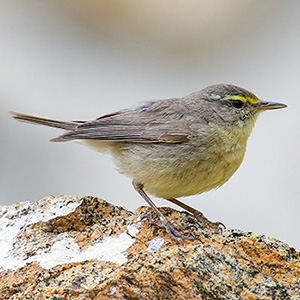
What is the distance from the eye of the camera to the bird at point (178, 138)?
199 inches

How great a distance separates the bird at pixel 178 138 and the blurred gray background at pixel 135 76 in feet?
6.84

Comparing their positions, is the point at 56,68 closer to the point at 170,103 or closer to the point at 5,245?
the point at 170,103

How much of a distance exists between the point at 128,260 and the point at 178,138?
5.15ft

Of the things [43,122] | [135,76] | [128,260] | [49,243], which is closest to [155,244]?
[128,260]

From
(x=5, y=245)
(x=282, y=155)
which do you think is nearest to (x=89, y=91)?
(x=282, y=155)

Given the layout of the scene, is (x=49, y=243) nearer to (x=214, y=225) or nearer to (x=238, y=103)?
(x=214, y=225)

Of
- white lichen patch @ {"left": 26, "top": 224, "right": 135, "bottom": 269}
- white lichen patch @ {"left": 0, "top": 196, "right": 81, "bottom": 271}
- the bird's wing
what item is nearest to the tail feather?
the bird's wing

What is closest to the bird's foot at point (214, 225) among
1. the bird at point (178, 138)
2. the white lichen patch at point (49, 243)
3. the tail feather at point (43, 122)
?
the bird at point (178, 138)

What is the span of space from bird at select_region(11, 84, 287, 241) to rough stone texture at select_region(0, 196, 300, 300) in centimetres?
56

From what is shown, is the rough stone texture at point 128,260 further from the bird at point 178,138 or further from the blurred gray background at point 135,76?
the blurred gray background at point 135,76

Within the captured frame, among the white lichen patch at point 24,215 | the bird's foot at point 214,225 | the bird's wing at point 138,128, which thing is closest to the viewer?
the white lichen patch at point 24,215

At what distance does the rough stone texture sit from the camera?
373cm

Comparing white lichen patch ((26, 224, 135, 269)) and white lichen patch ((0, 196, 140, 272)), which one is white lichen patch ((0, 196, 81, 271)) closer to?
white lichen patch ((0, 196, 140, 272))

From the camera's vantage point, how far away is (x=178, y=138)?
5.23m
